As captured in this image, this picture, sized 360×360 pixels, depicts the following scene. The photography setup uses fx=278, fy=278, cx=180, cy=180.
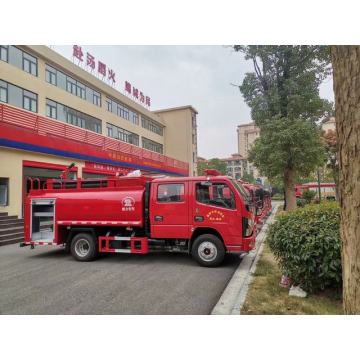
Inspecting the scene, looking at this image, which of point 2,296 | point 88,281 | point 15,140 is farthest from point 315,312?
point 15,140

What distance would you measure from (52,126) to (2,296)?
504 inches

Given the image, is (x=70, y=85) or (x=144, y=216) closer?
(x=144, y=216)

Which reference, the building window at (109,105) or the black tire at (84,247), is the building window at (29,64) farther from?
the black tire at (84,247)

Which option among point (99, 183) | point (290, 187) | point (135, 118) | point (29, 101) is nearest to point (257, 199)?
point (290, 187)

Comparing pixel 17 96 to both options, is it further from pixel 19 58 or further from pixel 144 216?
pixel 144 216

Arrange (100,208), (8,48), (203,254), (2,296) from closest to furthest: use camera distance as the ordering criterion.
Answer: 1. (2,296)
2. (203,254)
3. (100,208)
4. (8,48)

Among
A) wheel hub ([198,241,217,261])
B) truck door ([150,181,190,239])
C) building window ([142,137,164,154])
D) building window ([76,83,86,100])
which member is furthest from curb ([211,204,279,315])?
building window ([142,137,164,154])

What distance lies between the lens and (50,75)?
18.8 meters

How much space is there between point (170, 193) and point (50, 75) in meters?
16.1

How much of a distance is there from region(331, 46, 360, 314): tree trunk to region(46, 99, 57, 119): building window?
61.9 ft

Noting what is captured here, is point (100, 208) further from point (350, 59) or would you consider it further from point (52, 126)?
point (52, 126)

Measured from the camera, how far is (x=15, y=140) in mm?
12477

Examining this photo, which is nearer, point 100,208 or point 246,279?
point 246,279
